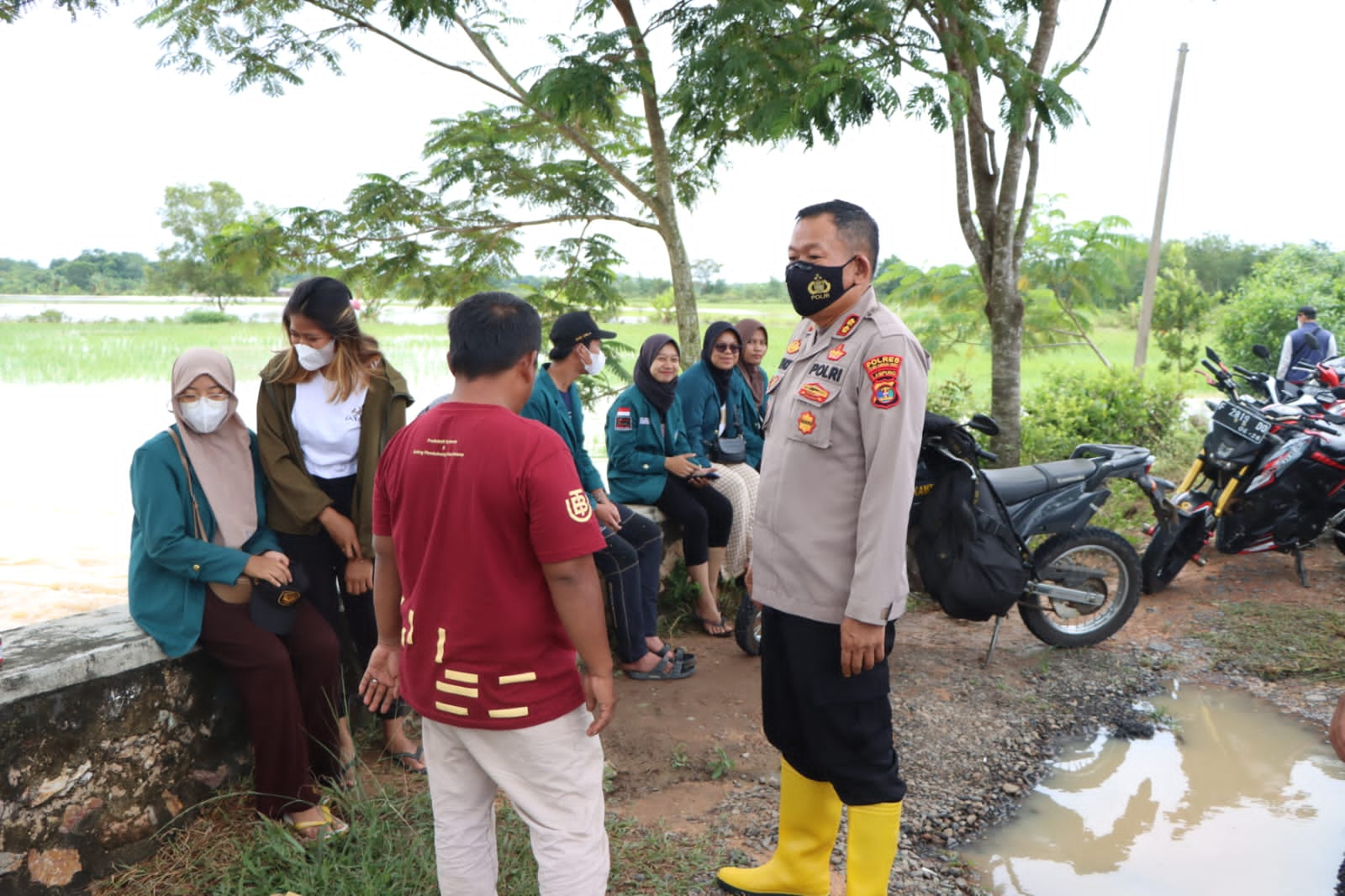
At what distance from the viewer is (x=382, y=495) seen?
1815mm

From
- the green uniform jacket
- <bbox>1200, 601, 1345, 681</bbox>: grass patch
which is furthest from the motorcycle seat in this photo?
the green uniform jacket

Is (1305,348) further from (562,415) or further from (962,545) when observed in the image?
(562,415)

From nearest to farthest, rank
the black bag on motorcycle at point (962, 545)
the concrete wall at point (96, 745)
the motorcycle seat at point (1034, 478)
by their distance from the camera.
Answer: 1. the concrete wall at point (96, 745)
2. the black bag on motorcycle at point (962, 545)
3. the motorcycle seat at point (1034, 478)

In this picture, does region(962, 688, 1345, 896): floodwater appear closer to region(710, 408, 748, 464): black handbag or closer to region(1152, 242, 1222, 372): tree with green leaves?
region(710, 408, 748, 464): black handbag

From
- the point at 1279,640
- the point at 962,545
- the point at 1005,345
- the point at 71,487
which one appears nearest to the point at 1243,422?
the point at 1279,640

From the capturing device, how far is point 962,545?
3.35 m

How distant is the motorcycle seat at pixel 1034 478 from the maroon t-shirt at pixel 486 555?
277cm

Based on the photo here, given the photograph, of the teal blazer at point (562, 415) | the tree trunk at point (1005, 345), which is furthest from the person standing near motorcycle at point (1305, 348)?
the teal blazer at point (562, 415)

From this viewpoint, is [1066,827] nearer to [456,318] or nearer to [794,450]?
[794,450]

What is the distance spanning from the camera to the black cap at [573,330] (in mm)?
3461

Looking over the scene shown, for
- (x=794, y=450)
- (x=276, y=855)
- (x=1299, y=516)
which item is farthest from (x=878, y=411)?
(x=1299, y=516)

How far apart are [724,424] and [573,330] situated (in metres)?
1.30

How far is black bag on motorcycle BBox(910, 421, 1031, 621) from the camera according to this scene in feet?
10.9

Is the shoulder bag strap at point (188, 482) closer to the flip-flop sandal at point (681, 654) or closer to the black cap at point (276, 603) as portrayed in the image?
the black cap at point (276, 603)
